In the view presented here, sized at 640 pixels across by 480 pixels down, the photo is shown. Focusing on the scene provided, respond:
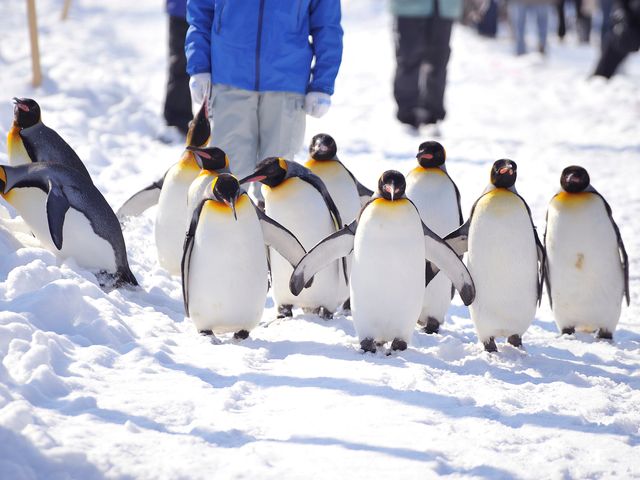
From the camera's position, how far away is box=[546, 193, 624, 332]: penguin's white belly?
4633 millimetres

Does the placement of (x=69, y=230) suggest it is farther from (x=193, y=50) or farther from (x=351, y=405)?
(x=351, y=405)

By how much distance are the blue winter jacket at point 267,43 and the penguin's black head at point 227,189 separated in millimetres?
1323

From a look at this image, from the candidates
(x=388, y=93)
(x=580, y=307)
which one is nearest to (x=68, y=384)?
(x=580, y=307)

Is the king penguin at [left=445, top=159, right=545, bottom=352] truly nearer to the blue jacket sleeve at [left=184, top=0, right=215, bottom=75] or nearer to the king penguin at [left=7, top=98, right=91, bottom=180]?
the blue jacket sleeve at [left=184, top=0, right=215, bottom=75]

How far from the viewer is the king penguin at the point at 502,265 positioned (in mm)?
4332

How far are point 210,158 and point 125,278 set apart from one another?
27.0 inches

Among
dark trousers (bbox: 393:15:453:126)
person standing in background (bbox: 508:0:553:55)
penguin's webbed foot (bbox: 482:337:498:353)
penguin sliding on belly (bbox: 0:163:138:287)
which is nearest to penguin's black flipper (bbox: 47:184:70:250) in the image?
penguin sliding on belly (bbox: 0:163:138:287)

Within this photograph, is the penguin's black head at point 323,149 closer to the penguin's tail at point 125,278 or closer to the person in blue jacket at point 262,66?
the person in blue jacket at point 262,66

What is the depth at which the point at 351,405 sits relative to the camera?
3383 millimetres

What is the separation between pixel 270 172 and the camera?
4.60m

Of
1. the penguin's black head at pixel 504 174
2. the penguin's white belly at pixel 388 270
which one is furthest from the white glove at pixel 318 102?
the penguin's white belly at pixel 388 270

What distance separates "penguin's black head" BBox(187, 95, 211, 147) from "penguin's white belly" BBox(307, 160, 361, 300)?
2.63ft

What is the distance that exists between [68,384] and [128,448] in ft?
1.63

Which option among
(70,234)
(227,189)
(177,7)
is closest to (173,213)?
(70,234)
